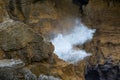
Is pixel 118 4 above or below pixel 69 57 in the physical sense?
above

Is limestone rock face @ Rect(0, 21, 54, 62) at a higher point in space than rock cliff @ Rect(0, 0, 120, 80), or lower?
lower

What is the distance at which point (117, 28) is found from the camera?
16.1 metres

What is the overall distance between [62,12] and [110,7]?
8.27 feet

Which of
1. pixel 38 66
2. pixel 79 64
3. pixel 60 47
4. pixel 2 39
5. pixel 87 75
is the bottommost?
pixel 38 66

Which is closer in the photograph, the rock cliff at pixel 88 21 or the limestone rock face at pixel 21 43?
the limestone rock face at pixel 21 43

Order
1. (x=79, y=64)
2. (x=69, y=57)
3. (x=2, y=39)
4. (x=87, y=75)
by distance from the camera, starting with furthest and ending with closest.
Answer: (x=87, y=75) < (x=69, y=57) < (x=79, y=64) < (x=2, y=39)

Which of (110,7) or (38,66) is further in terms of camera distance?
(110,7)

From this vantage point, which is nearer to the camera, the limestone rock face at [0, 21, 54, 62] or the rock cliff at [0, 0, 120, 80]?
the limestone rock face at [0, 21, 54, 62]

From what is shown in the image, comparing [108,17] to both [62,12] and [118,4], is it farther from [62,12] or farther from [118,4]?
[62,12]

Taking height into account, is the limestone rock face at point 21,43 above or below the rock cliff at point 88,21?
below

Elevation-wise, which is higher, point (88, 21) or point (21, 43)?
point (88, 21)

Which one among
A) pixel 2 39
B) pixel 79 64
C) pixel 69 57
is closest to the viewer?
pixel 2 39

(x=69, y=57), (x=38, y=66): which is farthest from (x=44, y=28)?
(x=38, y=66)

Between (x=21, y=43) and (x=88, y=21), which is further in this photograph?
(x=88, y=21)
